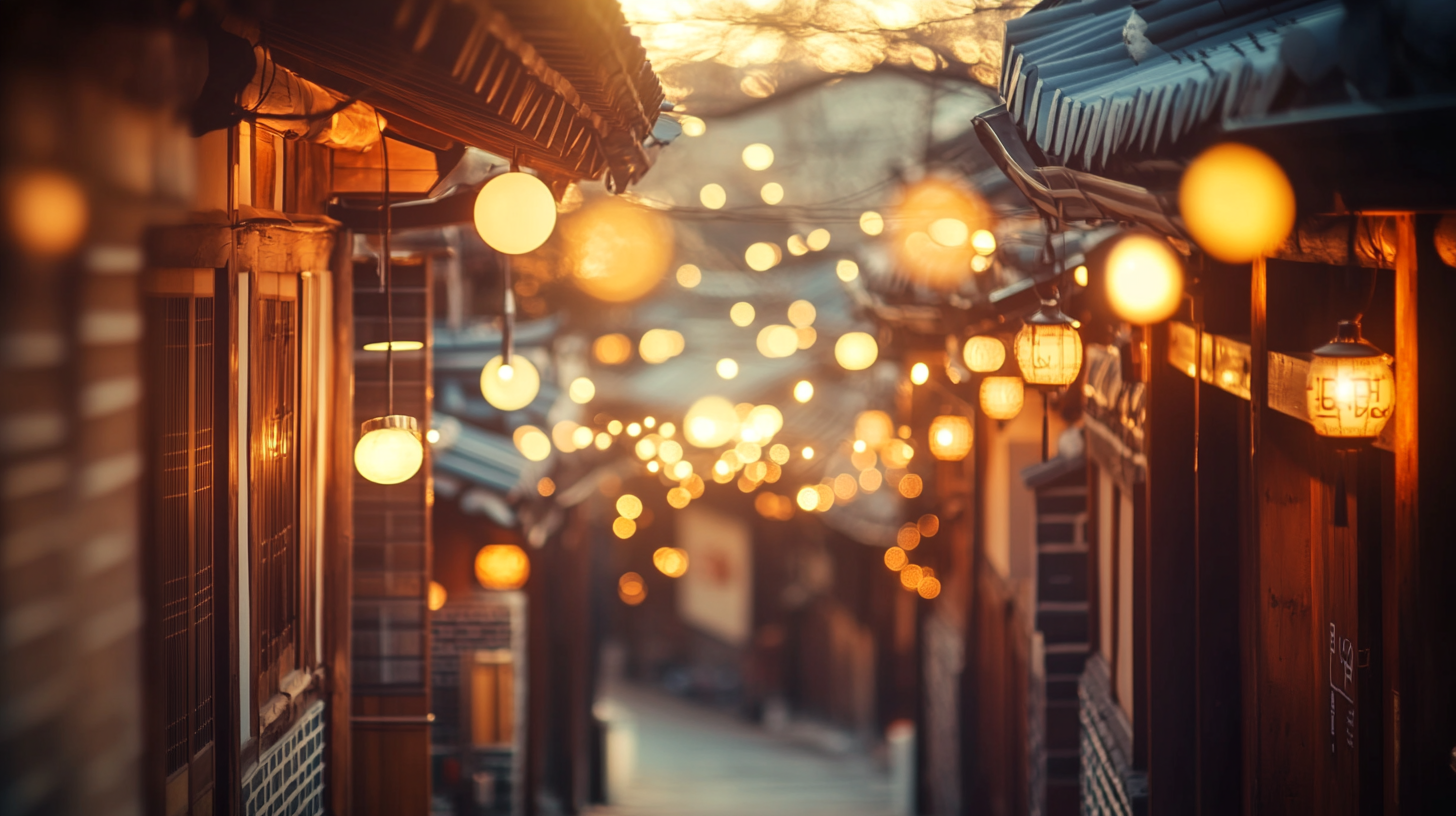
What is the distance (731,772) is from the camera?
2678 centimetres

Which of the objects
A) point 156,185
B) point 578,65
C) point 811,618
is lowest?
point 811,618

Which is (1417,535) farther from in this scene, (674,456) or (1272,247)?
(674,456)

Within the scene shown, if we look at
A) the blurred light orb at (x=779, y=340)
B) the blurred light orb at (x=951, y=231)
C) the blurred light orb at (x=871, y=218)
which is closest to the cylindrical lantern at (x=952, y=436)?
the blurred light orb at (x=871, y=218)

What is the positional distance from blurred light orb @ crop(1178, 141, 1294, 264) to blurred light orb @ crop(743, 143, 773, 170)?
21321 mm

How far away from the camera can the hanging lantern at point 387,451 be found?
25.3ft

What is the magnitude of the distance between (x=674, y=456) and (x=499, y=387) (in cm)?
973

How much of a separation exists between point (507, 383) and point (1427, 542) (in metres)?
7.50

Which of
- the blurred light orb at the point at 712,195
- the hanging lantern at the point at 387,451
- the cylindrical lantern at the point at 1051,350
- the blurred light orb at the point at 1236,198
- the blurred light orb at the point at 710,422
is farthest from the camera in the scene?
the blurred light orb at the point at 712,195

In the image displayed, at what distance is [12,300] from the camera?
314cm

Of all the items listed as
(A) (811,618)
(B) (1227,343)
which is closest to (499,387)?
(B) (1227,343)

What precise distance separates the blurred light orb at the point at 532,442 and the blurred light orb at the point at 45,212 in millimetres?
17046

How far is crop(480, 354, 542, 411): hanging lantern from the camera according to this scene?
35.4 feet

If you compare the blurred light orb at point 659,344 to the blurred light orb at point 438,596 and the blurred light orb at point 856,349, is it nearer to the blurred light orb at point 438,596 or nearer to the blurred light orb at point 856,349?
the blurred light orb at point 856,349

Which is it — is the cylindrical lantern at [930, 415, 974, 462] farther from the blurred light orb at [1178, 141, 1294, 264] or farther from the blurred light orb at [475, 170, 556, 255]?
the blurred light orb at [1178, 141, 1294, 264]
